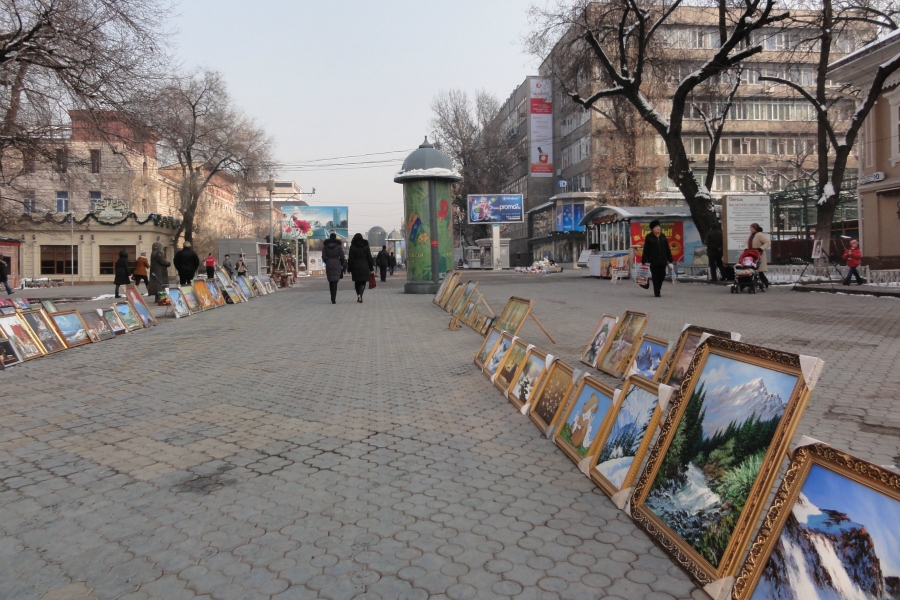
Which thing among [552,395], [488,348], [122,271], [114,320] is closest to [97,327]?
[114,320]

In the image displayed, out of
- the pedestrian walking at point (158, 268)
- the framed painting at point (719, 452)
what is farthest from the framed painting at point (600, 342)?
the pedestrian walking at point (158, 268)

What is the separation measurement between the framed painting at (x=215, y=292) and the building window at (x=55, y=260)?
39722 millimetres

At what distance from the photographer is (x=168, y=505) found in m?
3.73

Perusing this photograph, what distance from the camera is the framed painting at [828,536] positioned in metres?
1.81

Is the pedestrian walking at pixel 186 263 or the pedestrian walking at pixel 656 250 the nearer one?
the pedestrian walking at pixel 656 250

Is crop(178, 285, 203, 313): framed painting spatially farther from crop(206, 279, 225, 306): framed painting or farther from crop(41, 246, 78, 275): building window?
crop(41, 246, 78, 275): building window

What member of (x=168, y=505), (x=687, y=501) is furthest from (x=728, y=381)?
(x=168, y=505)

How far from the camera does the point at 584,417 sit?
13.8 feet

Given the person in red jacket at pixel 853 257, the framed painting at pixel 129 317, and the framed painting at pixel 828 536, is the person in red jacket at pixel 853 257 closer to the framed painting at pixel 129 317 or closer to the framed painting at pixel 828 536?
the framed painting at pixel 129 317

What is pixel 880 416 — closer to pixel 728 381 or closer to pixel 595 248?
pixel 728 381

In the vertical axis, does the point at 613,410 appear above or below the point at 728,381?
below

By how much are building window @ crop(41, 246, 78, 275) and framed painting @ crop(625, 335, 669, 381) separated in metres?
55.0

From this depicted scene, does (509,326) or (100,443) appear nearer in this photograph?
(100,443)

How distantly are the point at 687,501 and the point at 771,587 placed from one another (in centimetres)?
64
